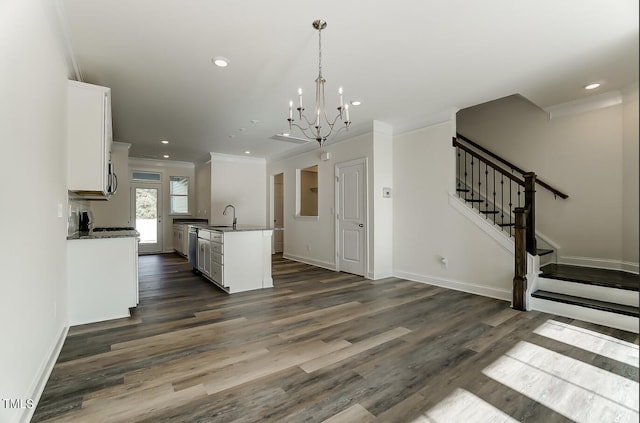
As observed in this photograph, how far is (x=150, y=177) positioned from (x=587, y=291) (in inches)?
373

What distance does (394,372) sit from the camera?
86.3 inches

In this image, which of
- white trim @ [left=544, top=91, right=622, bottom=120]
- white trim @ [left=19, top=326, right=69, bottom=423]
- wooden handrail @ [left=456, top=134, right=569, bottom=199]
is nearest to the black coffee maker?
white trim @ [left=19, top=326, right=69, bottom=423]

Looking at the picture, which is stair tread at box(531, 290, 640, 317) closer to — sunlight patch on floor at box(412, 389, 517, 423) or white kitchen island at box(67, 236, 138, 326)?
sunlight patch on floor at box(412, 389, 517, 423)

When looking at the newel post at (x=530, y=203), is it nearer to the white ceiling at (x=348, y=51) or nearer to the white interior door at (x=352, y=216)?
the white ceiling at (x=348, y=51)

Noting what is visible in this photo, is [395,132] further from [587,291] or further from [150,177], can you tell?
[150,177]

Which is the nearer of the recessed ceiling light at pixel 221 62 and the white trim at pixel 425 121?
the recessed ceiling light at pixel 221 62

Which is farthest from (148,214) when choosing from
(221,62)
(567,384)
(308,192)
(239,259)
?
(567,384)

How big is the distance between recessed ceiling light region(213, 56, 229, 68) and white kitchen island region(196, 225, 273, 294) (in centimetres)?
218

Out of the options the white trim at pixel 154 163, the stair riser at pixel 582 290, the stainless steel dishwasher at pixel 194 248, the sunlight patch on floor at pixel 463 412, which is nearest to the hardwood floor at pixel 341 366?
the sunlight patch on floor at pixel 463 412

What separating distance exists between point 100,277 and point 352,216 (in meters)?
3.74

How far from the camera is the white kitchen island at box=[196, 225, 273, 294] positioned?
4.36 meters

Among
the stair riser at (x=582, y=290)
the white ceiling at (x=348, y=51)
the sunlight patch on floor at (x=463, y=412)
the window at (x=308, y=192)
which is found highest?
the white ceiling at (x=348, y=51)

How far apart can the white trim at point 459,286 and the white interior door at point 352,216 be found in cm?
73

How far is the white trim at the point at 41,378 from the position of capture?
1.68m
